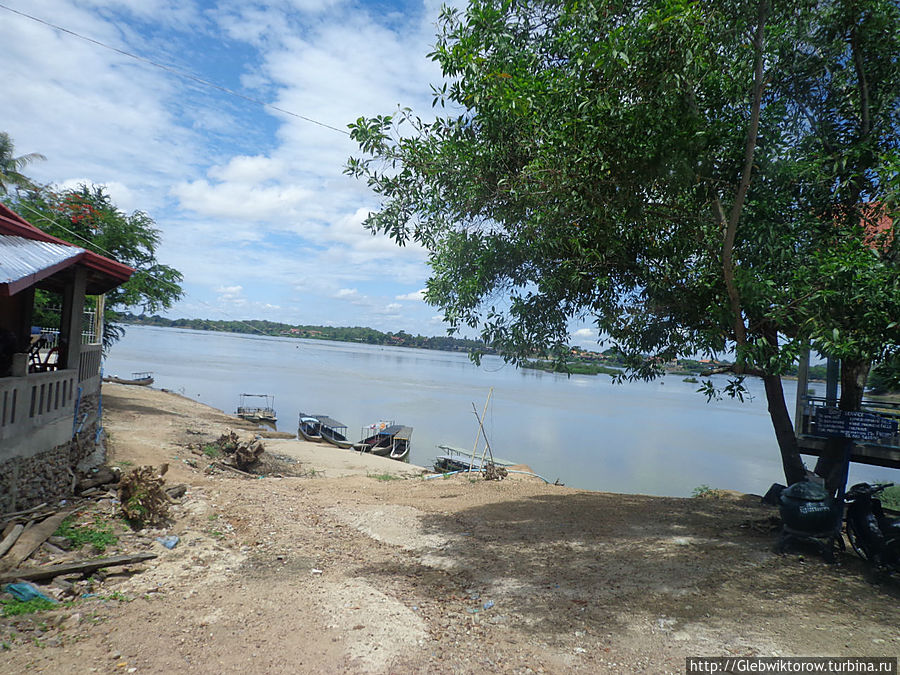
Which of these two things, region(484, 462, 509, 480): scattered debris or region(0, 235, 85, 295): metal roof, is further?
region(484, 462, 509, 480): scattered debris

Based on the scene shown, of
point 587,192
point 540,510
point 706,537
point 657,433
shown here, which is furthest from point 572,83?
point 657,433

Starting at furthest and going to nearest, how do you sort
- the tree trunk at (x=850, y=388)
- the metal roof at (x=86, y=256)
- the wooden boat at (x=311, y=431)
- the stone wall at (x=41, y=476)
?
the wooden boat at (x=311, y=431) → the metal roof at (x=86, y=256) → the tree trunk at (x=850, y=388) → the stone wall at (x=41, y=476)

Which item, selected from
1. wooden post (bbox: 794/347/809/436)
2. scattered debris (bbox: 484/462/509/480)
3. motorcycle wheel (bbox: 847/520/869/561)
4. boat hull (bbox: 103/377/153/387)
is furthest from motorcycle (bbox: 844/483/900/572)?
boat hull (bbox: 103/377/153/387)

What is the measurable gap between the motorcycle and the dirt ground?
235 millimetres

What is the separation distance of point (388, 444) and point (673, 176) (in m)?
22.5

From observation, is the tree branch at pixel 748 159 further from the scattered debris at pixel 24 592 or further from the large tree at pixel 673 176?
the scattered debris at pixel 24 592

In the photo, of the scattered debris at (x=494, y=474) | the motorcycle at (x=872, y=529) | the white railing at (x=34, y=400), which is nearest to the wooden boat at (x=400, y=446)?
the scattered debris at (x=494, y=474)

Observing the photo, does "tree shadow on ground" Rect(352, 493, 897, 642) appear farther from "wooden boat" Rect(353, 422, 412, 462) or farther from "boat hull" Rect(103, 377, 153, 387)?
"boat hull" Rect(103, 377, 153, 387)

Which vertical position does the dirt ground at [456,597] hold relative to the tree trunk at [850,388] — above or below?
below

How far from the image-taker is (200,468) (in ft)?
42.4

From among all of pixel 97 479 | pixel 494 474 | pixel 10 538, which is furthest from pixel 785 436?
pixel 97 479

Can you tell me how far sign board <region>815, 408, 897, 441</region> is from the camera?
233 inches

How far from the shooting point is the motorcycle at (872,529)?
17.4ft

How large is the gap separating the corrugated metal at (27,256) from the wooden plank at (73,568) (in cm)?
307
